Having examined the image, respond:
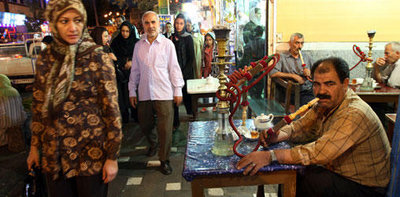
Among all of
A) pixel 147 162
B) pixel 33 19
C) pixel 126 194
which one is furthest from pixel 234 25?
pixel 33 19

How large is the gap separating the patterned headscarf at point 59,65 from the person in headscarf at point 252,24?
14.4 ft

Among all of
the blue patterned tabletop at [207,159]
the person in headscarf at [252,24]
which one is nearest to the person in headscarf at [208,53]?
the person in headscarf at [252,24]

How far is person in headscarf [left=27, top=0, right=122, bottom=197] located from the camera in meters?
1.46

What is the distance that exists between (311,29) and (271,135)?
12.8 ft

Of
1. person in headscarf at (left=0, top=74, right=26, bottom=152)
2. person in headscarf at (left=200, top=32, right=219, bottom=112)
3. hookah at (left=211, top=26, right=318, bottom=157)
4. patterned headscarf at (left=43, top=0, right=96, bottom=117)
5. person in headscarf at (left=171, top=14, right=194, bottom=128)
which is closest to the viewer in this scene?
patterned headscarf at (left=43, top=0, right=96, bottom=117)

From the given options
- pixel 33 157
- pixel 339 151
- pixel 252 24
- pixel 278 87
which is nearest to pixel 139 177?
pixel 33 157

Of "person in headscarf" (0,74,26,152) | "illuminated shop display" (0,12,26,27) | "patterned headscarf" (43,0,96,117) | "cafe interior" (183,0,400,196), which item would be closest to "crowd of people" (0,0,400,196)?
"patterned headscarf" (43,0,96,117)

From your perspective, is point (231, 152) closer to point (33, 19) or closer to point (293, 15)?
point (293, 15)

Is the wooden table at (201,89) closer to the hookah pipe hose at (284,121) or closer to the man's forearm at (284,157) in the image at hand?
the hookah pipe hose at (284,121)

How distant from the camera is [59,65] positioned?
4.88ft

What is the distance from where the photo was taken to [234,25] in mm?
7406

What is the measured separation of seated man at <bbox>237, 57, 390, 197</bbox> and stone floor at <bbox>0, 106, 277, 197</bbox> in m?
1.14

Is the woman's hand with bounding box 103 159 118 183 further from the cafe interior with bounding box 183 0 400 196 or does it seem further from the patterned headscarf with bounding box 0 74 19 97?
the patterned headscarf with bounding box 0 74 19 97

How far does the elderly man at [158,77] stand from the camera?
2998mm
